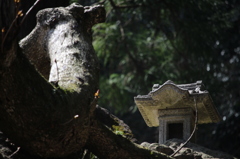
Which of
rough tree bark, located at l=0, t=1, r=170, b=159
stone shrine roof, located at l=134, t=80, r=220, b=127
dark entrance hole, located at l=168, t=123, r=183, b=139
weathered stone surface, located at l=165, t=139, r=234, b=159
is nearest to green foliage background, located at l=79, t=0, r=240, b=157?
dark entrance hole, located at l=168, t=123, r=183, b=139

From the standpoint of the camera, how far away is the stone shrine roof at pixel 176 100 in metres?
5.25

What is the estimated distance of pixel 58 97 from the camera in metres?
2.90

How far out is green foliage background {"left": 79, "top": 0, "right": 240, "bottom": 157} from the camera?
41.4 ft

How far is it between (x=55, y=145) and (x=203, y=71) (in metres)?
10.5

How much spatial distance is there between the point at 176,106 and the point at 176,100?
0.56ft

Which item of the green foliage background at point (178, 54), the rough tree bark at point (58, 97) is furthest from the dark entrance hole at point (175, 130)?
the green foliage background at point (178, 54)

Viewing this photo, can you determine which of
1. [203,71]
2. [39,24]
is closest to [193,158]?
[39,24]

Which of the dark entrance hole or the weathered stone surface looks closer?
the weathered stone surface

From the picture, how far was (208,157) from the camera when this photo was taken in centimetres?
469

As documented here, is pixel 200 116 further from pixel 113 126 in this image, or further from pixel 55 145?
pixel 55 145

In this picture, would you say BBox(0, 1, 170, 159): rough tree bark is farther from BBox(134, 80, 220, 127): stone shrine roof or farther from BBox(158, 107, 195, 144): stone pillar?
BBox(158, 107, 195, 144): stone pillar

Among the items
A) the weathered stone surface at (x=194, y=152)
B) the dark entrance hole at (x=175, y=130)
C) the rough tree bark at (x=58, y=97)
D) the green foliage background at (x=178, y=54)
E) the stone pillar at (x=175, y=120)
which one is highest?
the rough tree bark at (x=58, y=97)

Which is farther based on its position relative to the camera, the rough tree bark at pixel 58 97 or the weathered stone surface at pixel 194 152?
the weathered stone surface at pixel 194 152

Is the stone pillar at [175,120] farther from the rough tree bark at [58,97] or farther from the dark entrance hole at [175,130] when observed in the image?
the rough tree bark at [58,97]
